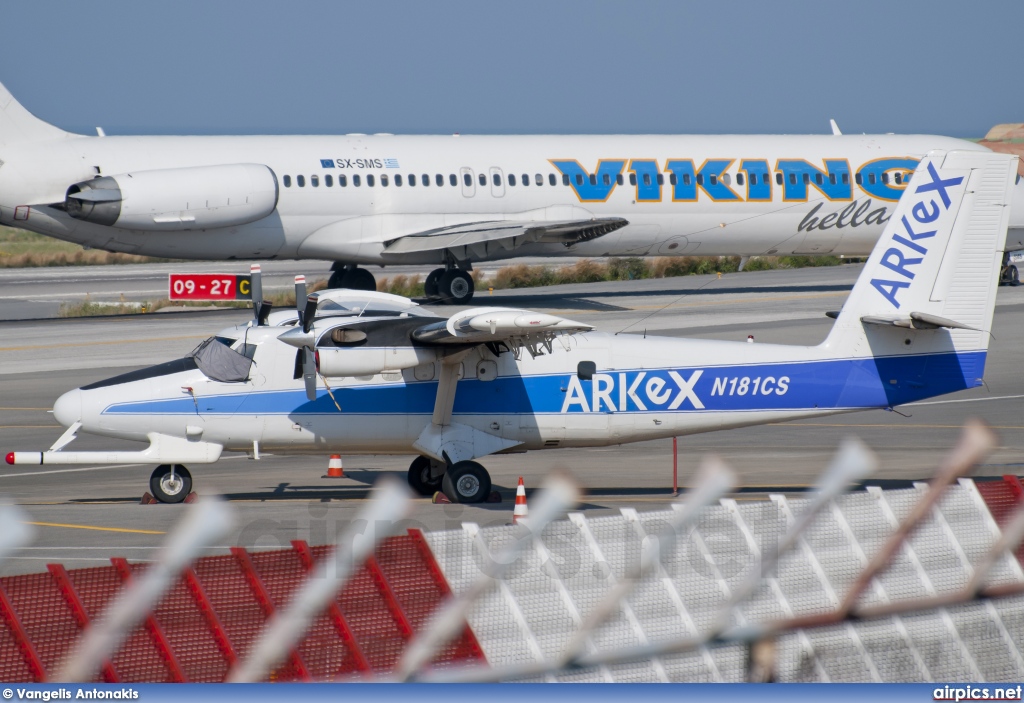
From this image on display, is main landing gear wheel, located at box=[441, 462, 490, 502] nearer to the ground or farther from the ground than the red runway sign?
nearer to the ground

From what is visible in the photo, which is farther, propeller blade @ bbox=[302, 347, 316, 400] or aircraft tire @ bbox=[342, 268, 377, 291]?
aircraft tire @ bbox=[342, 268, 377, 291]

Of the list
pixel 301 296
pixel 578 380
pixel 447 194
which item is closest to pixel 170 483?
pixel 301 296

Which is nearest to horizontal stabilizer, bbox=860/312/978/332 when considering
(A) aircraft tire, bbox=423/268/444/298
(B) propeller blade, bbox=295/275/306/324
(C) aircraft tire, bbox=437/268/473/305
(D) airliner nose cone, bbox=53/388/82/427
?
(B) propeller blade, bbox=295/275/306/324

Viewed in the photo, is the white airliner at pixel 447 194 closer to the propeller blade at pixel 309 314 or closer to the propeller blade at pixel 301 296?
the propeller blade at pixel 301 296

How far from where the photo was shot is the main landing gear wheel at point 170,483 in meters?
18.5

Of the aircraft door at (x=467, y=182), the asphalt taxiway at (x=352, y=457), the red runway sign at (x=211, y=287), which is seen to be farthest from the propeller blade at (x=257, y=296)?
the aircraft door at (x=467, y=182)

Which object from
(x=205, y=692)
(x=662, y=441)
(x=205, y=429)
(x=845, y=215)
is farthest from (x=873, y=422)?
(x=205, y=692)

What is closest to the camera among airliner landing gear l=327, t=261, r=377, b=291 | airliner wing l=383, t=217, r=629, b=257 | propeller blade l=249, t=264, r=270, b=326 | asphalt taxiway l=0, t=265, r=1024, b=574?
asphalt taxiway l=0, t=265, r=1024, b=574

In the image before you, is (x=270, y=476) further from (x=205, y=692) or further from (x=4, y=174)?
(x=4, y=174)

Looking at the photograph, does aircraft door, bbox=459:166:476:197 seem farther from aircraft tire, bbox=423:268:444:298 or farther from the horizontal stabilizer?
the horizontal stabilizer

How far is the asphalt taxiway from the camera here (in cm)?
1709

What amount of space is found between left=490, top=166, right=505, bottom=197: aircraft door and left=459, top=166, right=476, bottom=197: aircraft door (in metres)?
0.55

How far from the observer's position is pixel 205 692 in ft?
24.6

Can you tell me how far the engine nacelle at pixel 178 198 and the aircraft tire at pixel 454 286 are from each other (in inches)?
222
